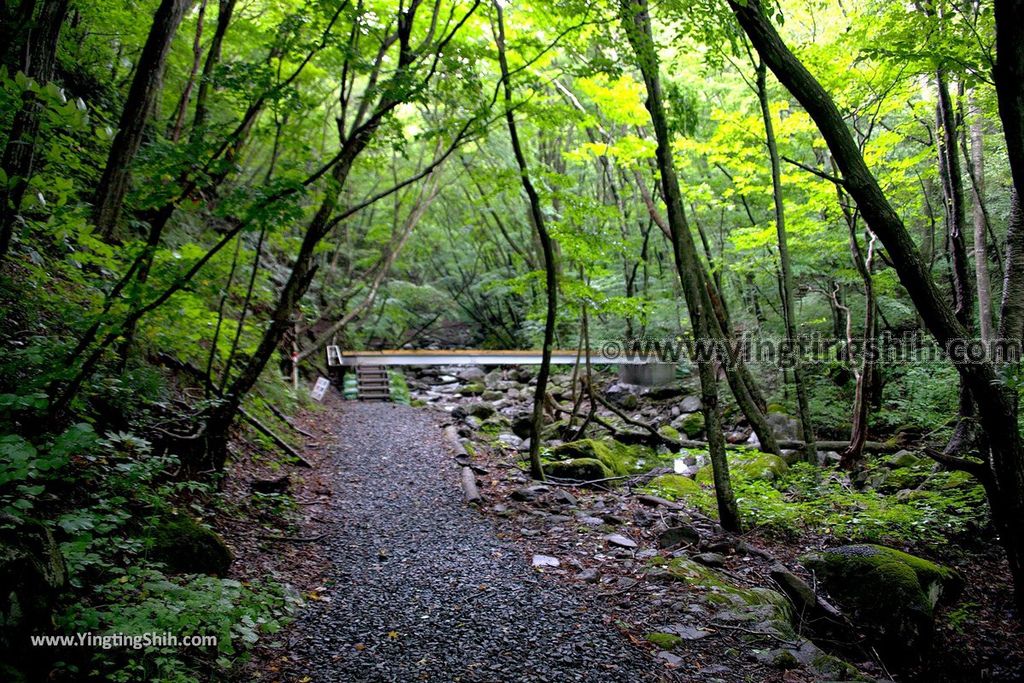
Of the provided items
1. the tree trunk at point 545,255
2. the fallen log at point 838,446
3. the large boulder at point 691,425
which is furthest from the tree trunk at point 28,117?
the large boulder at point 691,425

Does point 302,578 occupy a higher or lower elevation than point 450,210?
lower


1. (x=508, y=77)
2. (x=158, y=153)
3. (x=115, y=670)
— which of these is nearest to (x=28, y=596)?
(x=115, y=670)

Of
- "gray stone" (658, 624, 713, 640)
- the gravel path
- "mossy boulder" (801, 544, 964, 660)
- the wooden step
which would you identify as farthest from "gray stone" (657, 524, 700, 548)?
the wooden step

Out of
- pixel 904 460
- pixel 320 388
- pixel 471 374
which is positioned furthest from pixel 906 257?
pixel 471 374

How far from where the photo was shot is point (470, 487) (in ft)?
23.0

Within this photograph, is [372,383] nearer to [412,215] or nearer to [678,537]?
[412,215]

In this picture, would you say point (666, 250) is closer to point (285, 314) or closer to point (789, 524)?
point (789, 524)

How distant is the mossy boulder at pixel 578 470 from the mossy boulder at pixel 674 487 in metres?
0.71

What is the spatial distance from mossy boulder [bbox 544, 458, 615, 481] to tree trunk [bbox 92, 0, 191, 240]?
5945 mm

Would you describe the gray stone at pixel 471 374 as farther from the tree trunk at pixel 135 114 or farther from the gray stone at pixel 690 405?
the tree trunk at pixel 135 114

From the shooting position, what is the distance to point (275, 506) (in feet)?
18.5

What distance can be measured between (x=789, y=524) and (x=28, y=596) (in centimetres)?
641

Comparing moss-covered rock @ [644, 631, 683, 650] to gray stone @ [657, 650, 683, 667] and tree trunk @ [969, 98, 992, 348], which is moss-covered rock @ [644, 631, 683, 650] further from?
tree trunk @ [969, 98, 992, 348]

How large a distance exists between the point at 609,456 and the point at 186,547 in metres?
6.35
